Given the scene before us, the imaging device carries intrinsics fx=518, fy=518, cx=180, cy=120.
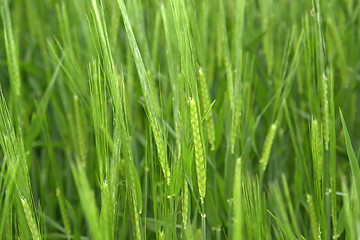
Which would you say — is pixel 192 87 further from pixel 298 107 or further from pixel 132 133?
pixel 298 107

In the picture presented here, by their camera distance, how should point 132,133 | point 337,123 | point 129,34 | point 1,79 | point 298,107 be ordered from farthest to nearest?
point 1,79
point 298,107
point 337,123
point 132,133
point 129,34

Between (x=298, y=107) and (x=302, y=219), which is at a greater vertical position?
(x=298, y=107)

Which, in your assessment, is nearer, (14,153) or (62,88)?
(14,153)

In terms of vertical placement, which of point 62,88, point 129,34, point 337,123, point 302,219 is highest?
point 129,34

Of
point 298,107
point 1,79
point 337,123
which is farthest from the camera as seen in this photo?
point 1,79

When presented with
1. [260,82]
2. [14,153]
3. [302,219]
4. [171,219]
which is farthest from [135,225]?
[260,82]

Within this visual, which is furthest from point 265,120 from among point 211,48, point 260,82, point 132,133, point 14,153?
point 14,153
